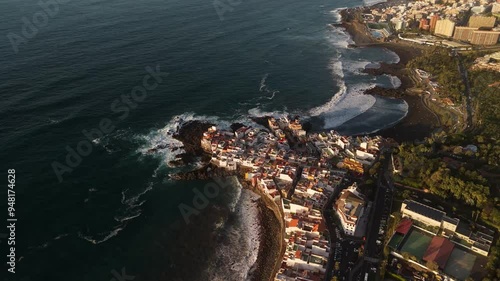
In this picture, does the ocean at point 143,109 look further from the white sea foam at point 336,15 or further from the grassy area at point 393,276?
the grassy area at point 393,276

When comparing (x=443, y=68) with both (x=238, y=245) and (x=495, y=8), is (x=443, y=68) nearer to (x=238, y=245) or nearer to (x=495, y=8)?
(x=495, y=8)

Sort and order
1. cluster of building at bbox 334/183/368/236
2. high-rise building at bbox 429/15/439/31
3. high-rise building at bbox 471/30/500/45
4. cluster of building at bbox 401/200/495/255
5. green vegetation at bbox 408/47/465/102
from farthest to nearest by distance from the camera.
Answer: high-rise building at bbox 429/15/439/31 → high-rise building at bbox 471/30/500/45 → green vegetation at bbox 408/47/465/102 → cluster of building at bbox 334/183/368/236 → cluster of building at bbox 401/200/495/255

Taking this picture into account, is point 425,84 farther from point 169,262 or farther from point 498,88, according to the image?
point 169,262

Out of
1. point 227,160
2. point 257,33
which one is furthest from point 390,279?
point 257,33

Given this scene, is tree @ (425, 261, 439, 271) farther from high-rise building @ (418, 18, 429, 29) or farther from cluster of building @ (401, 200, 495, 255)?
high-rise building @ (418, 18, 429, 29)

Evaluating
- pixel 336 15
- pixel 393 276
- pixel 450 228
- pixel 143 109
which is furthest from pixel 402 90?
pixel 336 15

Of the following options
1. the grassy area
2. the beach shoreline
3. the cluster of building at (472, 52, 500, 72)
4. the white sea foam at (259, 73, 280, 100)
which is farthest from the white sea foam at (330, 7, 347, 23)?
the grassy area

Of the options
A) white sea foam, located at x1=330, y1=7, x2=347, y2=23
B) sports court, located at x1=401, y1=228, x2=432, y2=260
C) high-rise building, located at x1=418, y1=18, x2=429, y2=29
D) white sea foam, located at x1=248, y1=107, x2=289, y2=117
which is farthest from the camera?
white sea foam, located at x1=330, y1=7, x2=347, y2=23
